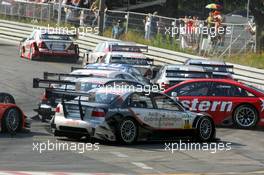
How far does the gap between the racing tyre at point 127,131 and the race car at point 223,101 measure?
14.5 ft

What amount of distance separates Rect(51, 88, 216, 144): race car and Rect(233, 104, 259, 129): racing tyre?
3.41 meters

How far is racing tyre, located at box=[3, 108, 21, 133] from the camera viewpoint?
1706 cm

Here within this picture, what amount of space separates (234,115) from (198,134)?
11.1ft

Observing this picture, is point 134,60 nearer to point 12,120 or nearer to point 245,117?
point 245,117

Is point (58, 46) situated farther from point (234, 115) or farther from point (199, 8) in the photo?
point (199, 8)

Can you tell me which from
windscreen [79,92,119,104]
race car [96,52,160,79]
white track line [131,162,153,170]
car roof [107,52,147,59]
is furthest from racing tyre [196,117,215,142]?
car roof [107,52,147,59]

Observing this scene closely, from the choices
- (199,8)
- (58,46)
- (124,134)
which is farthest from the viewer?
(199,8)

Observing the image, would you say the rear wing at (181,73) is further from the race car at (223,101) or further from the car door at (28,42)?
the car door at (28,42)

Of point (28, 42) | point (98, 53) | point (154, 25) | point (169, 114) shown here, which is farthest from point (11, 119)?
point (154, 25)

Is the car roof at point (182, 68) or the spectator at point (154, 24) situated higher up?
the spectator at point (154, 24)

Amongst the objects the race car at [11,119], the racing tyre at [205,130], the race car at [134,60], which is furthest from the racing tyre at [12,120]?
the race car at [134,60]

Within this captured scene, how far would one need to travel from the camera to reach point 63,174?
487 inches

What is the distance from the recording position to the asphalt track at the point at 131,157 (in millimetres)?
13453

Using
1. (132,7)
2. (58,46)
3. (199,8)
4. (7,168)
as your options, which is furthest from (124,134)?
(199,8)
